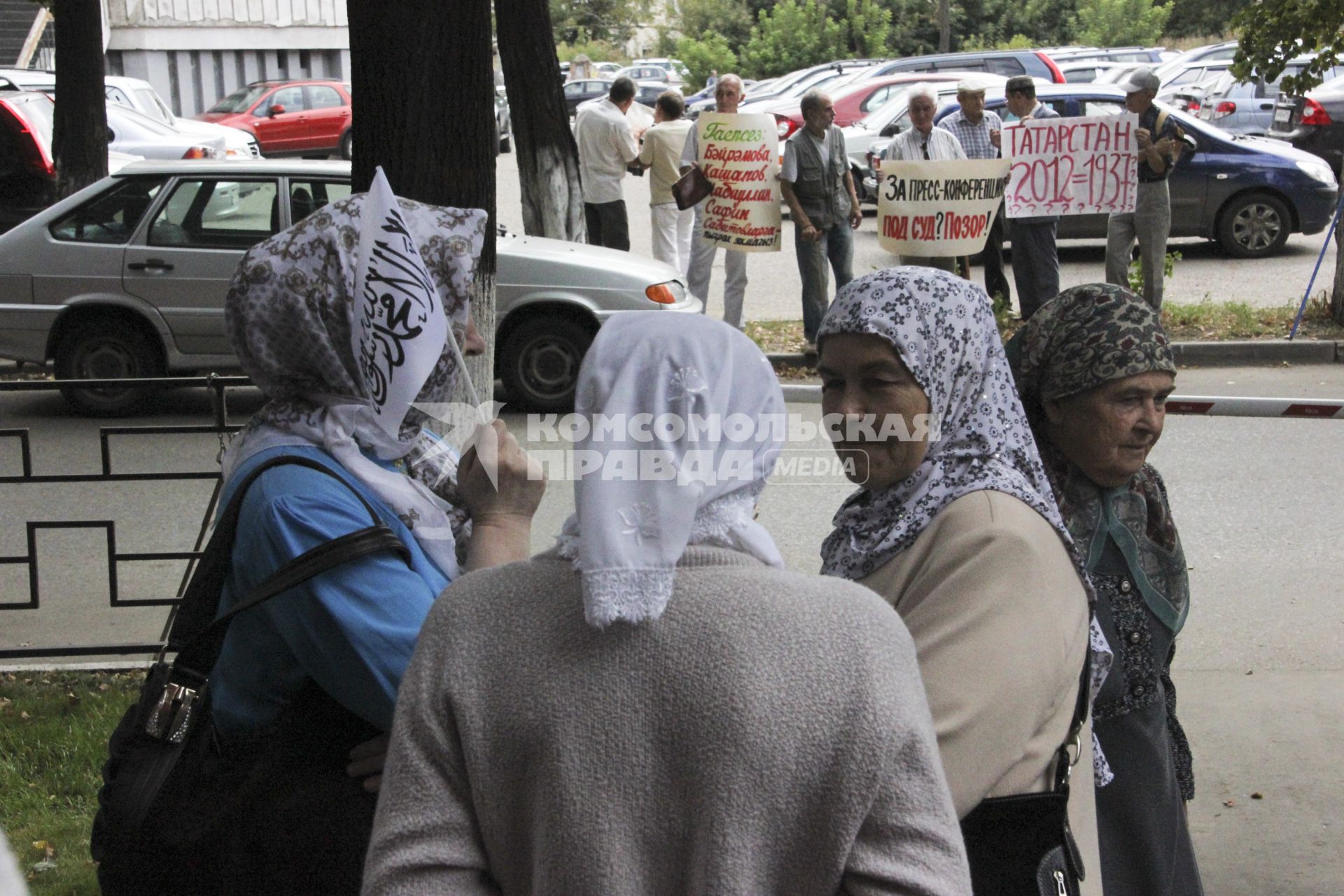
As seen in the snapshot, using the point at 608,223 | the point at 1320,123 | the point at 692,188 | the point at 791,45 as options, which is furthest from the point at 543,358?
the point at 791,45

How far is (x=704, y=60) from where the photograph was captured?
134 feet

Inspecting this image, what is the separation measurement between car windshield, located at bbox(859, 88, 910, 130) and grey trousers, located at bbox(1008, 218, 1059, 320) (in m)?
7.73

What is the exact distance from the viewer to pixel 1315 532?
676cm

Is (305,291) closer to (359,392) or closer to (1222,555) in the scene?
(359,392)

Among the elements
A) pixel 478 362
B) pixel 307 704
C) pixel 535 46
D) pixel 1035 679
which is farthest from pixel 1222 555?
pixel 535 46

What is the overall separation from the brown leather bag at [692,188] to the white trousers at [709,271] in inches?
3.7

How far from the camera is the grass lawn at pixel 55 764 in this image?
3.78 metres

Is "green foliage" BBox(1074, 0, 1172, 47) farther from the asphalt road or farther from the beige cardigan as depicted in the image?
the beige cardigan

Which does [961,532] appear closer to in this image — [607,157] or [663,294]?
[663,294]

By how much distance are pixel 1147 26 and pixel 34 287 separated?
42.4 metres

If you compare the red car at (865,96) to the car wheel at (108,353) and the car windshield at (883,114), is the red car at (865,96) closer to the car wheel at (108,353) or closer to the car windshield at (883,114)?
the car windshield at (883,114)

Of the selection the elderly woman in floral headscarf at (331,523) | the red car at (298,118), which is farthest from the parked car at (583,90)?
the elderly woman in floral headscarf at (331,523)

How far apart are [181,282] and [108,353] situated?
75 cm

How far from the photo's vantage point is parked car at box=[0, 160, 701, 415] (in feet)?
30.3
